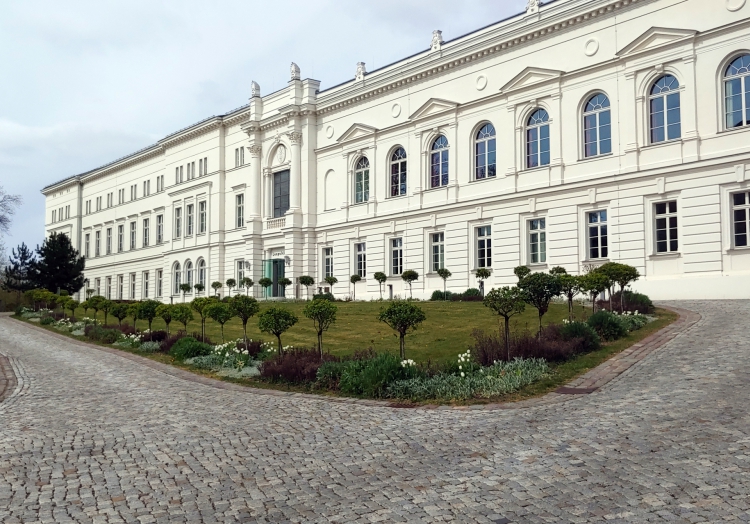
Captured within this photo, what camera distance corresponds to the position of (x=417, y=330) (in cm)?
1991

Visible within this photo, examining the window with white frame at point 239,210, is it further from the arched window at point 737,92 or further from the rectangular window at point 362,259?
the arched window at point 737,92

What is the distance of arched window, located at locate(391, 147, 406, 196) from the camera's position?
126 ft

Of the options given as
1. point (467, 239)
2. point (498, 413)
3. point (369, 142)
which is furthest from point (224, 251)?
point (498, 413)

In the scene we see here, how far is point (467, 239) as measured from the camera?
3425 cm

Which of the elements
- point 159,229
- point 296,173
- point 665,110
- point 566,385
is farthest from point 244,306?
point 159,229

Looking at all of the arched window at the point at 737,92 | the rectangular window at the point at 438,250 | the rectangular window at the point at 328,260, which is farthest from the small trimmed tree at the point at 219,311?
the rectangular window at the point at 328,260

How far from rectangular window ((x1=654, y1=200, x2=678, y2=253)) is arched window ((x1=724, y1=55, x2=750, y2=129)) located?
3.60 metres

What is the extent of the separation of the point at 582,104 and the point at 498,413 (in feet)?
75.2

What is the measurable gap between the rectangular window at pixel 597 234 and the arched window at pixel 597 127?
2.63m

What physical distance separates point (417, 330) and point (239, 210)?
32328 mm

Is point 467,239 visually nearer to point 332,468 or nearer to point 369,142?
point 369,142

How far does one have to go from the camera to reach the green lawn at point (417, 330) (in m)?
16.9

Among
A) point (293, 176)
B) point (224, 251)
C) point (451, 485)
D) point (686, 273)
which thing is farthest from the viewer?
point (224, 251)

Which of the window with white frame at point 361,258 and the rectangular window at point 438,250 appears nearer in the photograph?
the rectangular window at point 438,250
